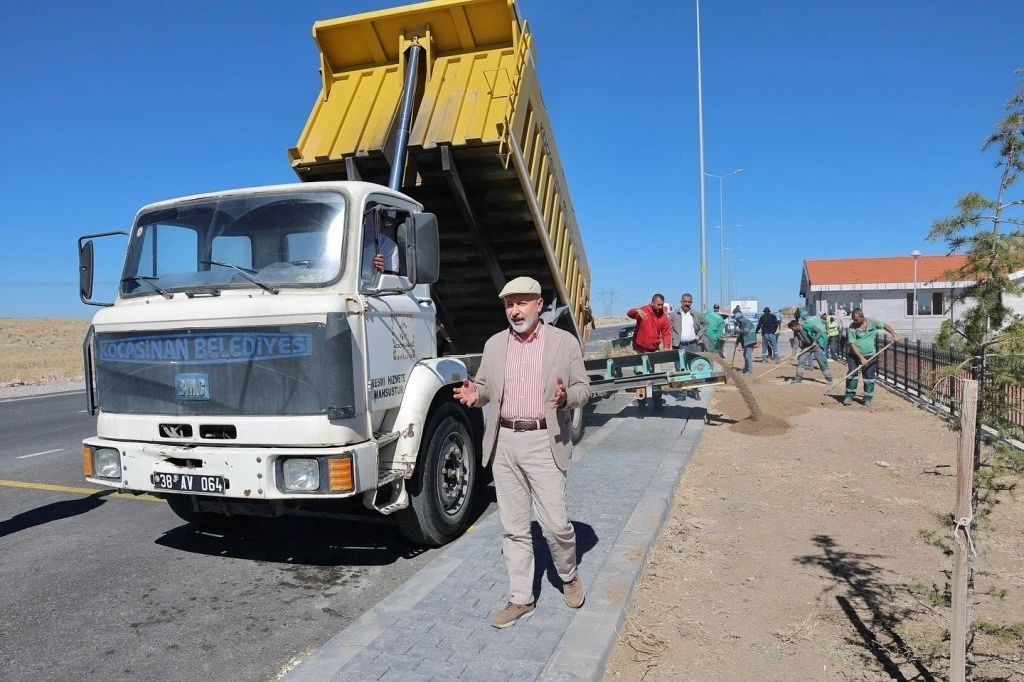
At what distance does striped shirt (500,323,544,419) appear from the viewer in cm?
358

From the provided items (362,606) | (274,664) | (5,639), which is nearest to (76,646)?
(5,639)

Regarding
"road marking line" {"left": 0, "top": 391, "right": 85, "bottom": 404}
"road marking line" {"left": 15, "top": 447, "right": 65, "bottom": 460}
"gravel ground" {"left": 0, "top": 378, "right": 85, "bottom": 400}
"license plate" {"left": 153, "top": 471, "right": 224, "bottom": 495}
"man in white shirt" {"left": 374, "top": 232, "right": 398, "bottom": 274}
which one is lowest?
"gravel ground" {"left": 0, "top": 378, "right": 85, "bottom": 400}

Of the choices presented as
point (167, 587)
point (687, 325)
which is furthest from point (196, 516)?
point (687, 325)

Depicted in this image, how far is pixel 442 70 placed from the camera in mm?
6285

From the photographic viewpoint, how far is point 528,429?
3578mm

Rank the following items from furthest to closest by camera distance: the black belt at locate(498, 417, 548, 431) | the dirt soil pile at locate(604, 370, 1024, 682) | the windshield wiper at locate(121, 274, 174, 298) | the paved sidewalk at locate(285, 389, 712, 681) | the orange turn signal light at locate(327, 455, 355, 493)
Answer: the windshield wiper at locate(121, 274, 174, 298), the orange turn signal light at locate(327, 455, 355, 493), the black belt at locate(498, 417, 548, 431), the dirt soil pile at locate(604, 370, 1024, 682), the paved sidewalk at locate(285, 389, 712, 681)

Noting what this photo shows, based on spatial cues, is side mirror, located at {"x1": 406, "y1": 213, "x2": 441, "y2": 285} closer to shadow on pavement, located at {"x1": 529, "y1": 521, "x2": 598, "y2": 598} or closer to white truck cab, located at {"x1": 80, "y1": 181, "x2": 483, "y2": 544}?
white truck cab, located at {"x1": 80, "y1": 181, "x2": 483, "y2": 544}

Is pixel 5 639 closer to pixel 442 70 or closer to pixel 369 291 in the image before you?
pixel 369 291

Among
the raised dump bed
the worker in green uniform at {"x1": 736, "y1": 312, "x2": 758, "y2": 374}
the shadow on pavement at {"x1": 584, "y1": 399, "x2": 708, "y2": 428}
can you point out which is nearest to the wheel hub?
the raised dump bed

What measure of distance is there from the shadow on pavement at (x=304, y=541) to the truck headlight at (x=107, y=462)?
41.9 inches

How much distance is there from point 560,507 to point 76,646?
8.72 feet

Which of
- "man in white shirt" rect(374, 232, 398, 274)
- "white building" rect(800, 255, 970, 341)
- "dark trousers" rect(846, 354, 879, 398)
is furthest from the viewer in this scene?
"white building" rect(800, 255, 970, 341)

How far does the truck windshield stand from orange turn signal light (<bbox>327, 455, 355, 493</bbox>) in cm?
111

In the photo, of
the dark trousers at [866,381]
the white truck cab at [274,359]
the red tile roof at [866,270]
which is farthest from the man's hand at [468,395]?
the red tile roof at [866,270]
